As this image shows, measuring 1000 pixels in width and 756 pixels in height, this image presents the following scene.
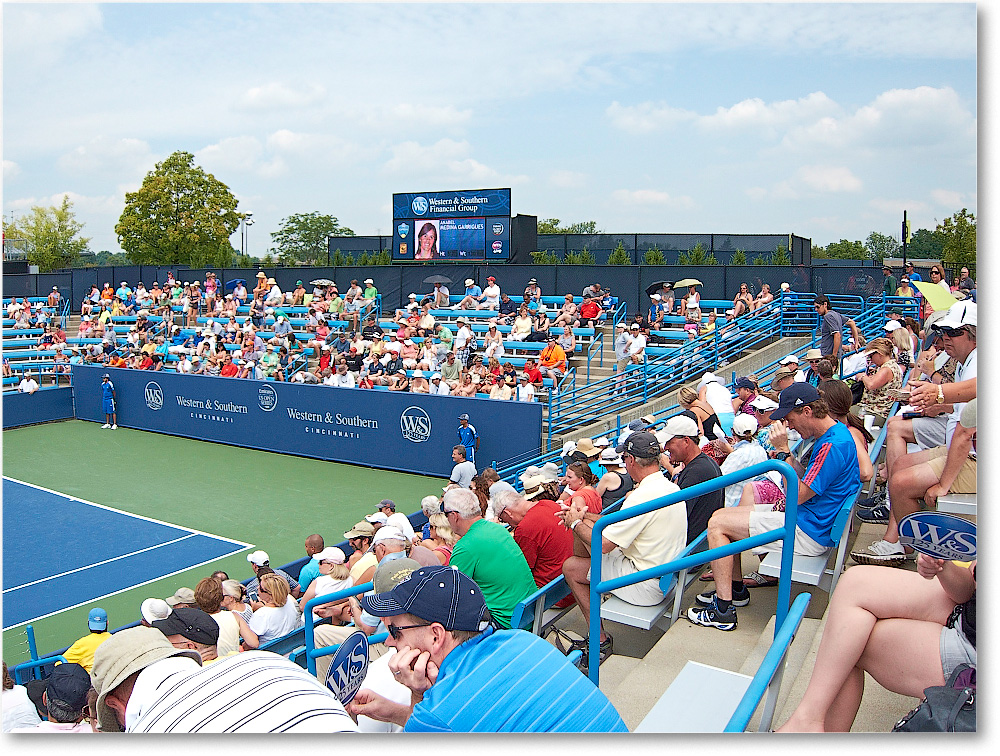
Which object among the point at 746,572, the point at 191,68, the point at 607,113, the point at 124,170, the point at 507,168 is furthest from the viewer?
the point at 507,168

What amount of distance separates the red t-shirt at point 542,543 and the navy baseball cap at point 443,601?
261 centimetres

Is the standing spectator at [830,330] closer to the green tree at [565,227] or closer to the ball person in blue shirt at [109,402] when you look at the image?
the ball person in blue shirt at [109,402]

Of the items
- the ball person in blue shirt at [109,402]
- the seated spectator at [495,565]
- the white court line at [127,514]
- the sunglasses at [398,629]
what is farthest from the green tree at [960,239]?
the ball person in blue shirt at [109,402]

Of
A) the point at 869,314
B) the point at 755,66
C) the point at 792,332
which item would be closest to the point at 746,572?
the point at 755,66

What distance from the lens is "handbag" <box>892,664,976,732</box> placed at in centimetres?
263

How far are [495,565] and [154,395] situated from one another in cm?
1639

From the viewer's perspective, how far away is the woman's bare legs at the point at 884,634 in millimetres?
2873

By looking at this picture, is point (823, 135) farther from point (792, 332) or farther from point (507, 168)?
point (507, 168)

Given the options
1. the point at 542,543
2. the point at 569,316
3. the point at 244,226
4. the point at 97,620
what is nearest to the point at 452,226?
the point at 569,316

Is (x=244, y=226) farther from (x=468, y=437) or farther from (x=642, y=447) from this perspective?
(x=642, y=447)

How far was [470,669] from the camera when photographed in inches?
97.7

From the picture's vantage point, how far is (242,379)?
17266 mm

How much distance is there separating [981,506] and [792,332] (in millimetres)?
12271

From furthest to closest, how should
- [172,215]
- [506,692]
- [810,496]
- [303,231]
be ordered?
[303,231]
[172,215]
[810,496]
[506,692]
